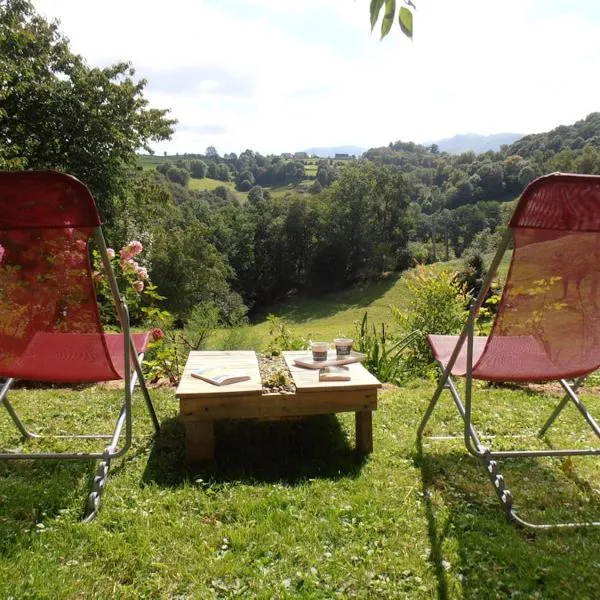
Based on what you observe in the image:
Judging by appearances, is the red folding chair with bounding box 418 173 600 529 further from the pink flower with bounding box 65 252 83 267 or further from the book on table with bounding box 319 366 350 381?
the pink flower with bounding box 65 252 83 267

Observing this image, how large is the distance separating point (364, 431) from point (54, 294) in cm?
175

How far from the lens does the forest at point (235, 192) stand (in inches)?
494

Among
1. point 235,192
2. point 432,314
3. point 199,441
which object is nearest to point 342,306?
point 432,314

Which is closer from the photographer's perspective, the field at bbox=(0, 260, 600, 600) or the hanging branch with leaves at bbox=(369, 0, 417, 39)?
the hanging branch with leaves at bbox=(369, 0, 417, 39)

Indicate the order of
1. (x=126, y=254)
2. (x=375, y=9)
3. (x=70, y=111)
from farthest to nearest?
1. (x=70, y=111)
2. (x=126, y=254)
3. (x=375, y=9)

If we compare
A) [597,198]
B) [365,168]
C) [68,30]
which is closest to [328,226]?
[365,168]

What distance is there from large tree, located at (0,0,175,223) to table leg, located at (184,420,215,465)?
11199 mm

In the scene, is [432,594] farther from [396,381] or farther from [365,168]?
[365,168]

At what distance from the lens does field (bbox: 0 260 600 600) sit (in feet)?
5.76

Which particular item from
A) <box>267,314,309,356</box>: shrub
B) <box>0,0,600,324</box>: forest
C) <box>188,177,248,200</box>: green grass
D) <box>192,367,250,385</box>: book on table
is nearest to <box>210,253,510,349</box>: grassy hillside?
<box>0,0,600,324</box>: forest

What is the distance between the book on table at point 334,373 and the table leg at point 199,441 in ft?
2.22

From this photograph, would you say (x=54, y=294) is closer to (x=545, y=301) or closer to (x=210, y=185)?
(x=545, y=301)

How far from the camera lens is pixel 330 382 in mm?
2793

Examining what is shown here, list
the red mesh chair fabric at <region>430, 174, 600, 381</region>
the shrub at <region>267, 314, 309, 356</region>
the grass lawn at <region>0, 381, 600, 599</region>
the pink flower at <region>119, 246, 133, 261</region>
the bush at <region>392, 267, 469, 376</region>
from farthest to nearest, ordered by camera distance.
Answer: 1. the bush at <region>392, 267, 469, 376</region>
2. the shrub at <region>267, 314, 309, 356</region>
3. the pink flower at <region>119, 246, 133, 261</region>
4. the red mesh chair fabric at <region>430, 174, 600, 381</region>
5. the grass lawn at <region>0, 381, 600, 599</region>
